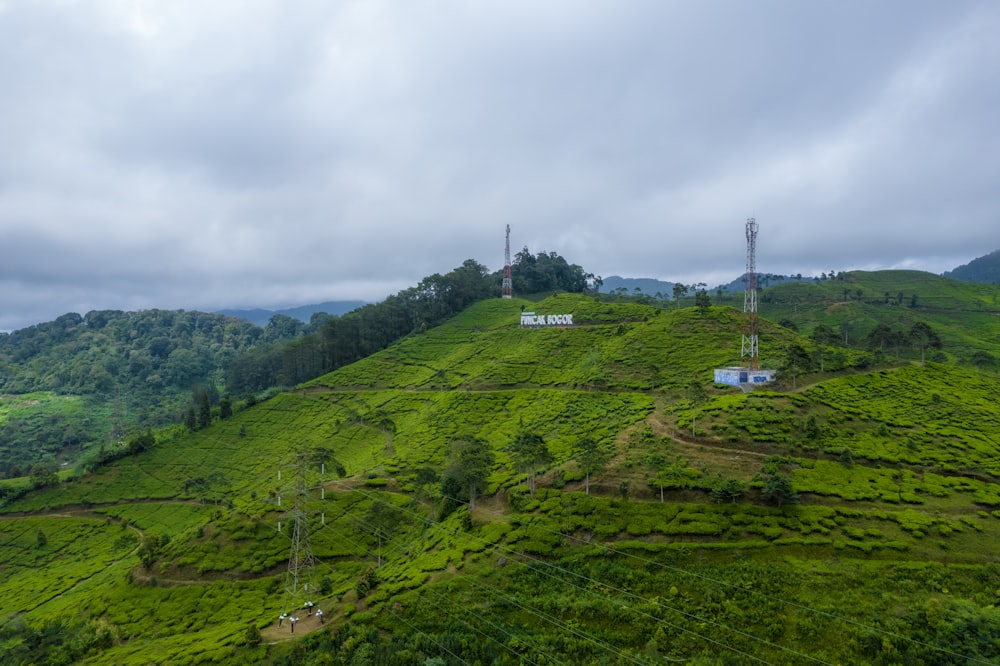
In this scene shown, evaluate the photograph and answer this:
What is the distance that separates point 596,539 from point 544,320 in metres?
91.1

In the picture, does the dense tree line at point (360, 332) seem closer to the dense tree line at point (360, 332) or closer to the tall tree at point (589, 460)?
the dense tree line at point (360, 332)

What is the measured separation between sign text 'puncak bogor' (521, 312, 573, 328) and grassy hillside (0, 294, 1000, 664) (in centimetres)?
3626

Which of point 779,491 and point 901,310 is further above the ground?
point 901,310

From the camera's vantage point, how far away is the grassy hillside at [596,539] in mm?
29250

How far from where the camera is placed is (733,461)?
45500 millimetres

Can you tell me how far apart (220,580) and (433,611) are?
28626mm

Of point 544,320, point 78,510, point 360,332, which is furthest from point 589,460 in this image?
point 360,332

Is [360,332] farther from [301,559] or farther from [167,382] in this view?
[301,559]

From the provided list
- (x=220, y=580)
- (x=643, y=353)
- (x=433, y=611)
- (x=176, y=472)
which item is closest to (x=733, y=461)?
(x=433, y=611)

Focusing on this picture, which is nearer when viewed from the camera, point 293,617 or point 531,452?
point 293,617

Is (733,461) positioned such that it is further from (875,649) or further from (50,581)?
(50,581)

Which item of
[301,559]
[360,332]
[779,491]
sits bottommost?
[301,559]

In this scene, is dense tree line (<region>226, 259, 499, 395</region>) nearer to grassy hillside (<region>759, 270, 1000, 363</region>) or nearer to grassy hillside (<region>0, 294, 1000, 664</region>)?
grassy hillside (<region>0, 294, 1000, 664</region>)

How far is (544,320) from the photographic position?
414 ft
